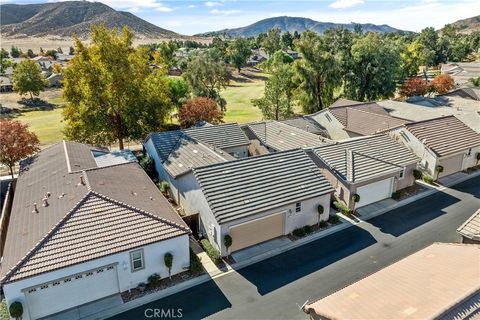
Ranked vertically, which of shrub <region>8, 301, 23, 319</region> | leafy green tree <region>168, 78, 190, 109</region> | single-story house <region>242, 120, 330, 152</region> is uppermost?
leafy green tree <region>168, 78, 190, 109</region>

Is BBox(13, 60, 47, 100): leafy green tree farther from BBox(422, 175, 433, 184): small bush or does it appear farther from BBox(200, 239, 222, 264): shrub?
BBox(422, 175, 433, 184): small bush

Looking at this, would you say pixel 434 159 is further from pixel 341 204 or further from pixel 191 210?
pixel 191 210

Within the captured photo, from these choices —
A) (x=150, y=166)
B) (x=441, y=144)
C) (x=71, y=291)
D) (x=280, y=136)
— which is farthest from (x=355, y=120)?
(x=71, y=291)

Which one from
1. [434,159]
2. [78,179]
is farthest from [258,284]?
[434,159]

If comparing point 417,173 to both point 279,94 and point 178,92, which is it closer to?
point 279,94
